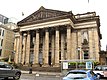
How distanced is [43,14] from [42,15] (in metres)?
0.38

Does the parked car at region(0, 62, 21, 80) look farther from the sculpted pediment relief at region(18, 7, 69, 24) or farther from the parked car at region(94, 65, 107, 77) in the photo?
the sculpted pediment relief at region(18, 7, 69, 24)

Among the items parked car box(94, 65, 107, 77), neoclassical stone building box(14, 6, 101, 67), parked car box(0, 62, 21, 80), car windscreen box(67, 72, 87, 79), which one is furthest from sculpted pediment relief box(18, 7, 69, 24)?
car windscreen box(67, 72, 87, 79)

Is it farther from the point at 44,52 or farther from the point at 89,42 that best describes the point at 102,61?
the point at 44,52

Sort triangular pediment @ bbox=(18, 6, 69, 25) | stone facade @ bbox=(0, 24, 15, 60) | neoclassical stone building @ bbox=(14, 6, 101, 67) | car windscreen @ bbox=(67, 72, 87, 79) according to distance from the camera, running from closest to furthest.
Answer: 1. car windscreen @ bbox=(67, 72, 87, 79)
2. neoclassical stone building @ bbox=(14, 6, 101, 67)
3. triangular pediment @ bbox=(18, 6, 69, 25)
4. stone facade @ bbox=(0, 24, 15, 60)

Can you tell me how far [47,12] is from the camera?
4472cm

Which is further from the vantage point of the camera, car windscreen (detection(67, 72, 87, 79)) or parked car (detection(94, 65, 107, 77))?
parked car (detection(94, 65, 107, 77))

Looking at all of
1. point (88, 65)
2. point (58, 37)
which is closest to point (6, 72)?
point (88, 65)

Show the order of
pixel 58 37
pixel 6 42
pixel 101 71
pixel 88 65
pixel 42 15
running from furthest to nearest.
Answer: pixel 6 42 → pixel 42 15 → pixel 58 37 → pixel 88 65 → pixel 101 71

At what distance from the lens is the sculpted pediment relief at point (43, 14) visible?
42750 millimetres

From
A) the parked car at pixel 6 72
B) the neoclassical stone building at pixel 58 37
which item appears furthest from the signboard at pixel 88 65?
the parked car at pixel 6 72

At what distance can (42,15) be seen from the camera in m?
45.2

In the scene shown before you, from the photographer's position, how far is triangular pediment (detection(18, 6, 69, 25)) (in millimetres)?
42681

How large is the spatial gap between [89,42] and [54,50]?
8.95 metres

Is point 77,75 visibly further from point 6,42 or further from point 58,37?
point 6,42
